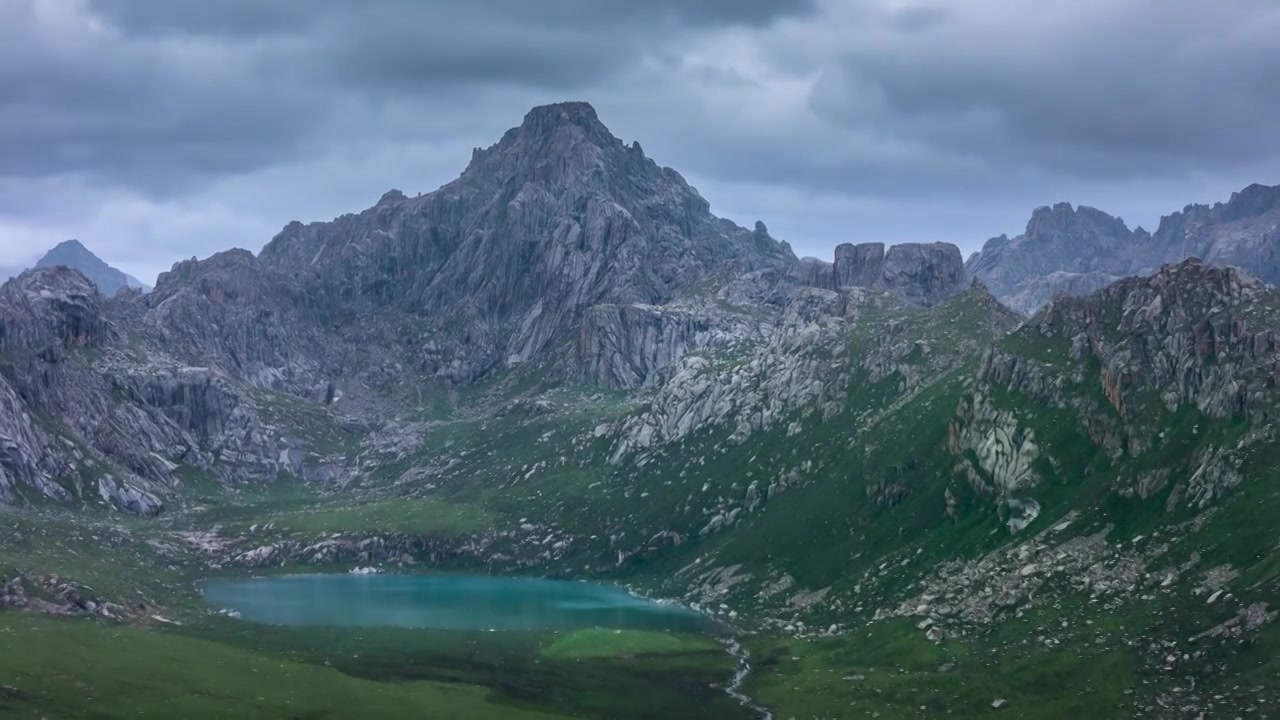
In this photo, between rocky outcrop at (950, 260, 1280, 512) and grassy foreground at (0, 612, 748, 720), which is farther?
rocky outcrop at (950, 260, 1280, 512)

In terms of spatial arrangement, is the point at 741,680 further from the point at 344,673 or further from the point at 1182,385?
the point at 1182,385

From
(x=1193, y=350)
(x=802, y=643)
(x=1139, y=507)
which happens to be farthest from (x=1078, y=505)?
(x=802, y=643)

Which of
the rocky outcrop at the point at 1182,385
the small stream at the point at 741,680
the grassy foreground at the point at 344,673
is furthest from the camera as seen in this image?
the rocky outcrop at the point at 1182,385

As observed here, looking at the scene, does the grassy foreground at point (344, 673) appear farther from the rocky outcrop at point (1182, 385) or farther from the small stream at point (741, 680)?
the rocky outcrop at point (1182, 385)

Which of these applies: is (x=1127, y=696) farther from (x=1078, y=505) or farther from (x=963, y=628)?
(x=1078, y=505)

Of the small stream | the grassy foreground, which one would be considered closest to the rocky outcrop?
the small stream

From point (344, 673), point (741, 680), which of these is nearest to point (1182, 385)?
point (741, 680)

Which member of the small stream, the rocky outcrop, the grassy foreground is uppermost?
the rocky outcrop

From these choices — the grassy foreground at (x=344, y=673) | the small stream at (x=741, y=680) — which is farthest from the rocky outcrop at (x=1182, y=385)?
the grassy foreground at (x=344, y=673)

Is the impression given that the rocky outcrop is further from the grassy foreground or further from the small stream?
the grassy foreground
